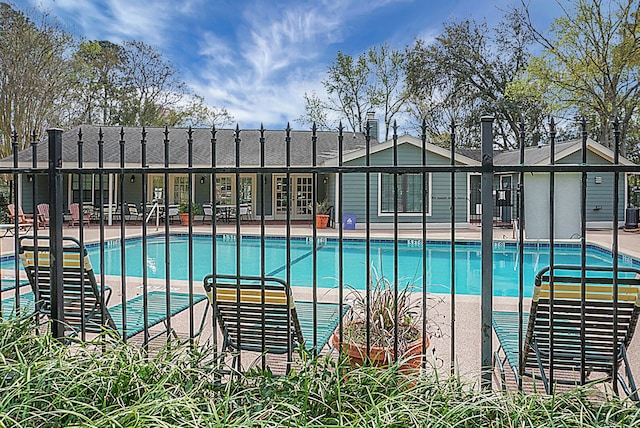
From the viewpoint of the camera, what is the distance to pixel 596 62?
19.2 meters

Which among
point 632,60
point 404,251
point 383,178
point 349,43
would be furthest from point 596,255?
point 349,43

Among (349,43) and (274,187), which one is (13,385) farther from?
(349,43)

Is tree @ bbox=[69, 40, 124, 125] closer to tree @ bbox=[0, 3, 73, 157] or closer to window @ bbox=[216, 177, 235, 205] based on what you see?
tree @ bbox=[0, 3, 73, 157]

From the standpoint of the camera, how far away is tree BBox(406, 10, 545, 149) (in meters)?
28.5

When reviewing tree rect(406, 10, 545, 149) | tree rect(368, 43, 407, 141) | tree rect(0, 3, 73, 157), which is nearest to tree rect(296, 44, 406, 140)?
tree rect(368, 43, 407, 141)

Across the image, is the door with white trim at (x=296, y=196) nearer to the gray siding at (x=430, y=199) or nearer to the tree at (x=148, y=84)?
the gray siding at (x=430, y=199)

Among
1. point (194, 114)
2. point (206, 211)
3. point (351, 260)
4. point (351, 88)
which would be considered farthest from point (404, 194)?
point (194, 114)

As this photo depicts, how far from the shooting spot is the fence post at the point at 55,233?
320 cm

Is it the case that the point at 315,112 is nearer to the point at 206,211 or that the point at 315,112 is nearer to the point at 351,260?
the point at 206,211

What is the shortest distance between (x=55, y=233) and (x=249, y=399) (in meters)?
1.81

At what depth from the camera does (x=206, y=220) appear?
1911 cm

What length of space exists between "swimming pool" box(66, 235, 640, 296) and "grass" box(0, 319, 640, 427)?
20.1 ft

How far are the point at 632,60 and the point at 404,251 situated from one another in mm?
12666

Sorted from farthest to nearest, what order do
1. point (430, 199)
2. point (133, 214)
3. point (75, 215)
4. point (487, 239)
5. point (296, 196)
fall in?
point (296, 196) → point (133, 214) → point (430, 199) → point (75, 215) → point (487, 239)
